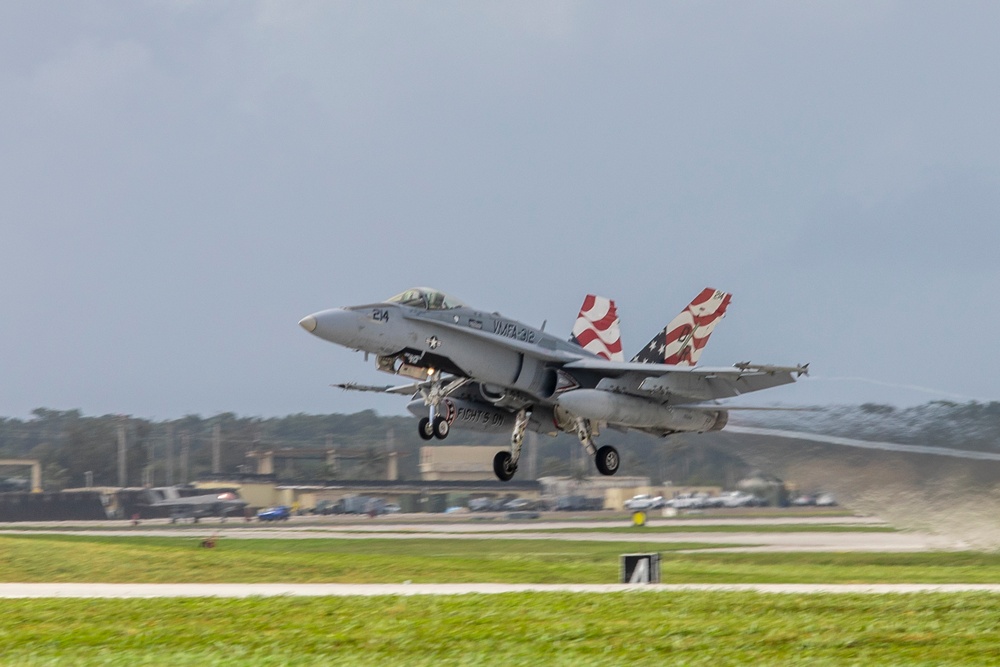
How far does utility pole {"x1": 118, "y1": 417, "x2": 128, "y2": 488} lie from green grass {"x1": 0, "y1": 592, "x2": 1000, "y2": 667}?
55.9 meters

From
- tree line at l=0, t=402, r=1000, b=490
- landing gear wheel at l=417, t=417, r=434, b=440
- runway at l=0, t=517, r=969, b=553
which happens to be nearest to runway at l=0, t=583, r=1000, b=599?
landing gear wheel at l=417, t=417, r=434, b=440

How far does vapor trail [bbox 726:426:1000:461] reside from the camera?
23.0 m

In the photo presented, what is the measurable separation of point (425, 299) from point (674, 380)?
5745 millimetres

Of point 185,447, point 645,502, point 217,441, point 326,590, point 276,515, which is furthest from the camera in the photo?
point 185,447

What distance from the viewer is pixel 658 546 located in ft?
121

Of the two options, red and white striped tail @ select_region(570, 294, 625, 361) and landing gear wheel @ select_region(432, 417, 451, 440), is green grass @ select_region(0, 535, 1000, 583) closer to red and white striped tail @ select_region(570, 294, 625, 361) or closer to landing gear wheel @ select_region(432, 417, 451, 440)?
landing gear wheel @ select_region(432, 417, 451, 440)

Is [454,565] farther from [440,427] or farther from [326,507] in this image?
[326,507]

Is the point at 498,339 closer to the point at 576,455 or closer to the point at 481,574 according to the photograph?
the point at 481,574

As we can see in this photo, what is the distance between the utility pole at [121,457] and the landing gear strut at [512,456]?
4856cm

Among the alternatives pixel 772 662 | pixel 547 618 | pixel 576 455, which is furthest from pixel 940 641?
pixel 576 455

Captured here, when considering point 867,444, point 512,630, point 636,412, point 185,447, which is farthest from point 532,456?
point 512,630

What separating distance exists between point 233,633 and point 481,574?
42.7ft

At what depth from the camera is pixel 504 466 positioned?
27.0 m

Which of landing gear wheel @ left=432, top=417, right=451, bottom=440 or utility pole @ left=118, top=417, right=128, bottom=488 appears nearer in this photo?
landing gear wheel @ left=432, top=417, right=451, bottom=440
